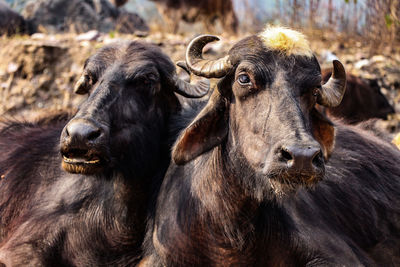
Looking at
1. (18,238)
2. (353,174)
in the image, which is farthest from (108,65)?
(353,174)

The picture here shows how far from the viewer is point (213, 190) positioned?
15.6ft

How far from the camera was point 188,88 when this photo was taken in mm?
5590

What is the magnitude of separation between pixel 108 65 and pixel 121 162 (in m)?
0.81

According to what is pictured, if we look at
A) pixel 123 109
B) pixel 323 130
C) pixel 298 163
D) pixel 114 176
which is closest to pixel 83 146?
pixel 123 109

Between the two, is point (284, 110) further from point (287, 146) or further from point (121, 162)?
point (121, 162)

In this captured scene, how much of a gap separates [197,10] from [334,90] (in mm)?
10982

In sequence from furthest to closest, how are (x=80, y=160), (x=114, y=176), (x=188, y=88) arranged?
(x=188, y=88)
(x=114, y=176)
(x=80, y=160)

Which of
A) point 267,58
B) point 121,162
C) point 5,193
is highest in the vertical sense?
point 267,58

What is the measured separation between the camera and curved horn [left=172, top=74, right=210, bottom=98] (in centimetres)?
554

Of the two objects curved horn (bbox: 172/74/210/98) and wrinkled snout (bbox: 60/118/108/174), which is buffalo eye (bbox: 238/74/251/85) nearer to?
wrinkled snout (bbox: 60/118/108/174)

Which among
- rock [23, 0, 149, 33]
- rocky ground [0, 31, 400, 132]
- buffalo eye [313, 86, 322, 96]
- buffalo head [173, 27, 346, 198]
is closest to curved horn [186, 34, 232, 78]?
buffalo head [173, 27, 346, 198]

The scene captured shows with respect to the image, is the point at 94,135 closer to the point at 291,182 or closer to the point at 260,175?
the point at 260,175

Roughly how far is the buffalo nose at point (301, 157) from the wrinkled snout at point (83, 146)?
1466 millimetres

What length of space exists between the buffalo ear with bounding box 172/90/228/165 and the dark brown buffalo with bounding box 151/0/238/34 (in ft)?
34.0
